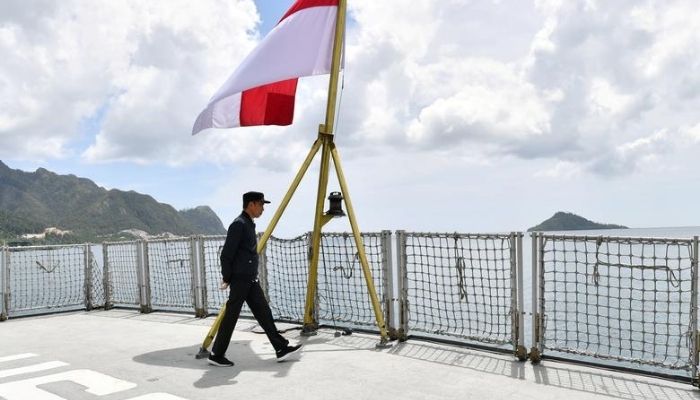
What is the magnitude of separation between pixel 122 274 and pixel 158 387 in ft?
23.0

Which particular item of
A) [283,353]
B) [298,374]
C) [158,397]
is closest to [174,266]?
[283,353]

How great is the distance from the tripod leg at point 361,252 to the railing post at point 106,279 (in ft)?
21.4

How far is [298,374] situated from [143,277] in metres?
6.27

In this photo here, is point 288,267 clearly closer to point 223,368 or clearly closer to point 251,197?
point 251,197

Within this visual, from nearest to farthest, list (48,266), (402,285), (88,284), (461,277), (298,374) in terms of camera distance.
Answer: (298,374)
(461,277)
(402,285)
(88,284)
(48,266)

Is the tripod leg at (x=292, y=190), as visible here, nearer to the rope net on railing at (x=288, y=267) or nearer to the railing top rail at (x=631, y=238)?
the rope net on railing at (x=288, y=267)

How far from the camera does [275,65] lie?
22.0ft

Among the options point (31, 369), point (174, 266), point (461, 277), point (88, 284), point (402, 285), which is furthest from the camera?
point (88, 284)

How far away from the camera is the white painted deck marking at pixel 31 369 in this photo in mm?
5965

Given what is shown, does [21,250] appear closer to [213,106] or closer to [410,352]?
[213,106]

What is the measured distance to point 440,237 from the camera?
6.54m

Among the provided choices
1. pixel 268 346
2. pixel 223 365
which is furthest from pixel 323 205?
pixel 223 365

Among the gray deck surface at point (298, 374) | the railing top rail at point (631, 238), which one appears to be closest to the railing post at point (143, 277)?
the gray deck surface at point (298, 374)

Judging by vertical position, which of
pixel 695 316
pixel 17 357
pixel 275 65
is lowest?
pixel 17 357
